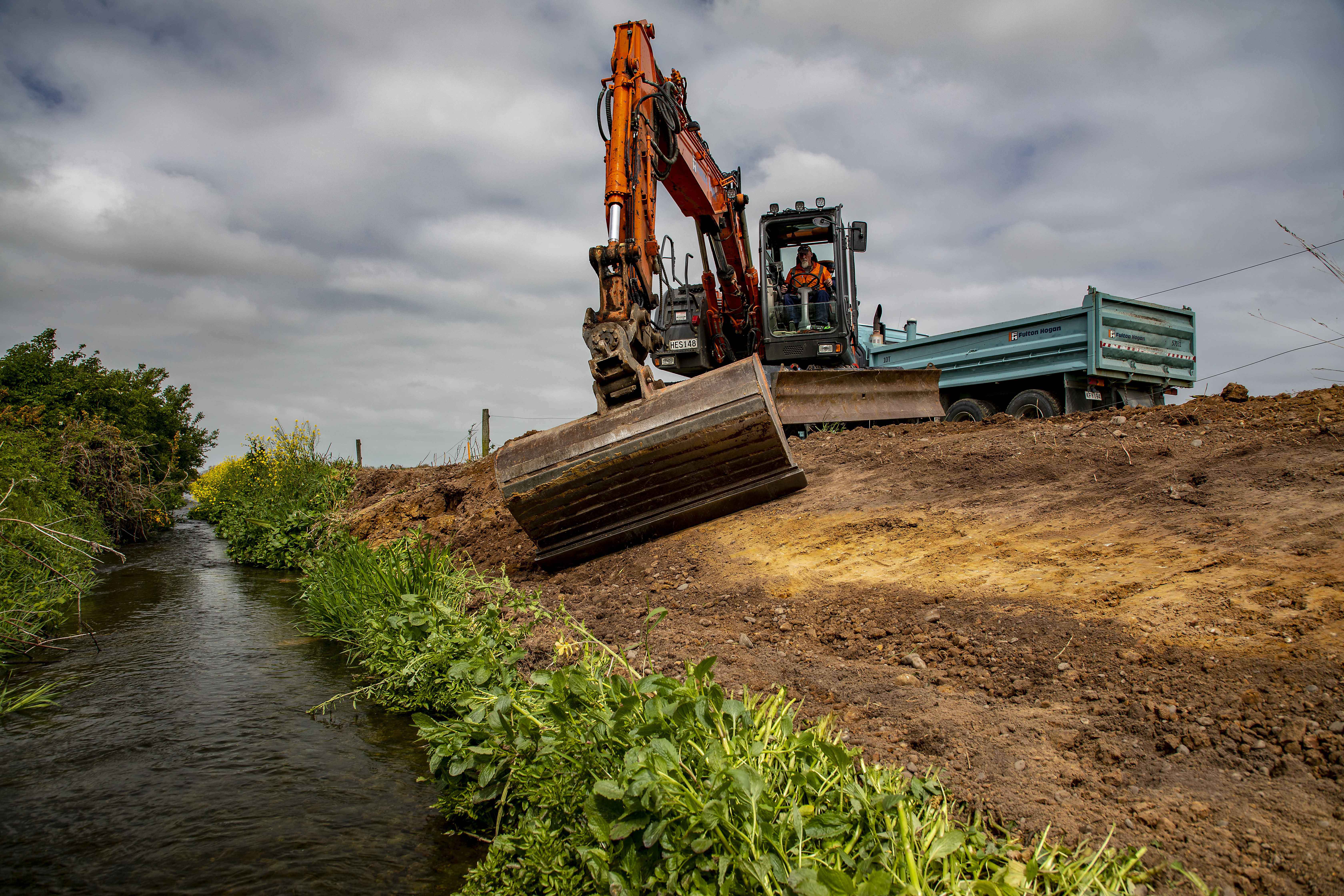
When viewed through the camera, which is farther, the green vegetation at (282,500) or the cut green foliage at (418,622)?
the green vegetation at (282,500)

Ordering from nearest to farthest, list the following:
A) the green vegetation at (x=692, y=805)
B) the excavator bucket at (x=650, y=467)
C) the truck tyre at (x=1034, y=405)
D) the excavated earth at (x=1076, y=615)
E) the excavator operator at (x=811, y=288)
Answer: the green vegetation at (x=692, y=805) < the excavated earth at (x=1076, y=615) < the excavator bucket at (x=650, y=467) < the truck tyre at (x=1034, y=405) < the excavator operator at (x=811, y=288)

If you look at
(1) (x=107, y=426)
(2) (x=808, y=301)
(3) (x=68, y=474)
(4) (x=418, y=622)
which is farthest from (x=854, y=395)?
(1) (x=107, y=426)

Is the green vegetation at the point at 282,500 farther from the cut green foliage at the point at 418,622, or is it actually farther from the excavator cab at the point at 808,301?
the excavator cab at the point at 808,301

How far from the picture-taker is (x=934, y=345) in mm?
11281

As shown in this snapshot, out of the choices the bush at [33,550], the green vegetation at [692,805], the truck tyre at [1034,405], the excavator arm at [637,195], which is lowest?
the green vegetation at [692,805]

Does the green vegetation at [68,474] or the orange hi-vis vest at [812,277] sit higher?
the orange hi-vis vest at [812,277]

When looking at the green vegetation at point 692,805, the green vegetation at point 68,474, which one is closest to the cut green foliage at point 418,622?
the green vegetation at point 692,805

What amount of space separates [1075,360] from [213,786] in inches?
385

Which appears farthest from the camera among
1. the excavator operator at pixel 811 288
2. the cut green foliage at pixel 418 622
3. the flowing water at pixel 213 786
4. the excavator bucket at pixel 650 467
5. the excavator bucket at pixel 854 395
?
the excavator operator at pixel 811 288

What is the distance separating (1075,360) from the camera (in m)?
9.19

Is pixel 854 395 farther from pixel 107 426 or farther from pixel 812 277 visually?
pixel 107 426

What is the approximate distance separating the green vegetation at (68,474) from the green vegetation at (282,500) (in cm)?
168

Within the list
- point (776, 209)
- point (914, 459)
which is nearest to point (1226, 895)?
point (914, 459)

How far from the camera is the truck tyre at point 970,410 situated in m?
10.4
